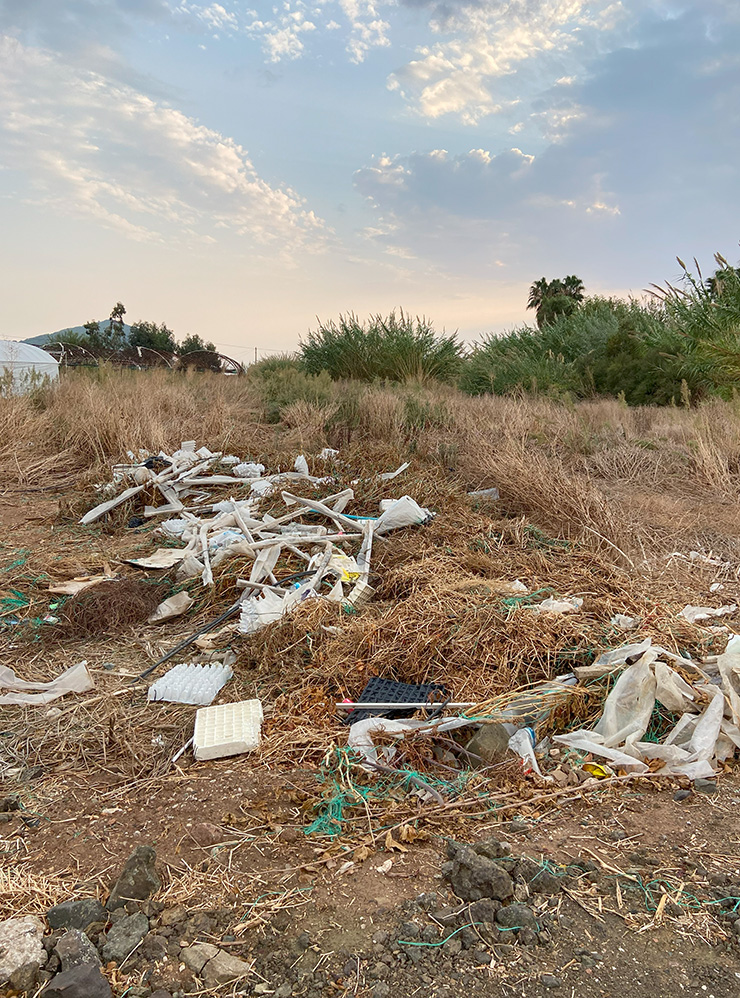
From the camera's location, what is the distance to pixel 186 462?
6664 mm

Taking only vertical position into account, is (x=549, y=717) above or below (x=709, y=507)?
below

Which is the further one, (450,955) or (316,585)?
(316,585)

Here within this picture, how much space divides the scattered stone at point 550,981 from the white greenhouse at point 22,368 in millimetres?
8805

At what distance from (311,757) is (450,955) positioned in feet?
3.12

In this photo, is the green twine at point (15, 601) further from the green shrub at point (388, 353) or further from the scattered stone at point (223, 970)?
the green shrub at point (388, 353)

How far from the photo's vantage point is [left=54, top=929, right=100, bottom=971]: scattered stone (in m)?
1.57

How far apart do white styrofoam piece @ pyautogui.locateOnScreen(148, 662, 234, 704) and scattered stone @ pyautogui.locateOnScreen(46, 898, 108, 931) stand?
118 cm

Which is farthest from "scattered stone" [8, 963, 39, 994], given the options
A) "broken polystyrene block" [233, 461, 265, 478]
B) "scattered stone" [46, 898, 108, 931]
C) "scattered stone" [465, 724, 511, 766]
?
"broken polystyrene block" [233, 461, 265, 478]

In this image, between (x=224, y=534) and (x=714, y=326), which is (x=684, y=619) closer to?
(x=224, y=534)

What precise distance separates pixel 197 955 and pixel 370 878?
0.48m

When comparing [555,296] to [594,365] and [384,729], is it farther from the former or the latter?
[384,729]

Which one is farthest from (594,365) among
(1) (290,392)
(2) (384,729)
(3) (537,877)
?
(3) (537,877)

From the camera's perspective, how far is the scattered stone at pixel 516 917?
1669 mm

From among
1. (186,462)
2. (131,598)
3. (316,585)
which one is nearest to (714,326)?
(186,462)
